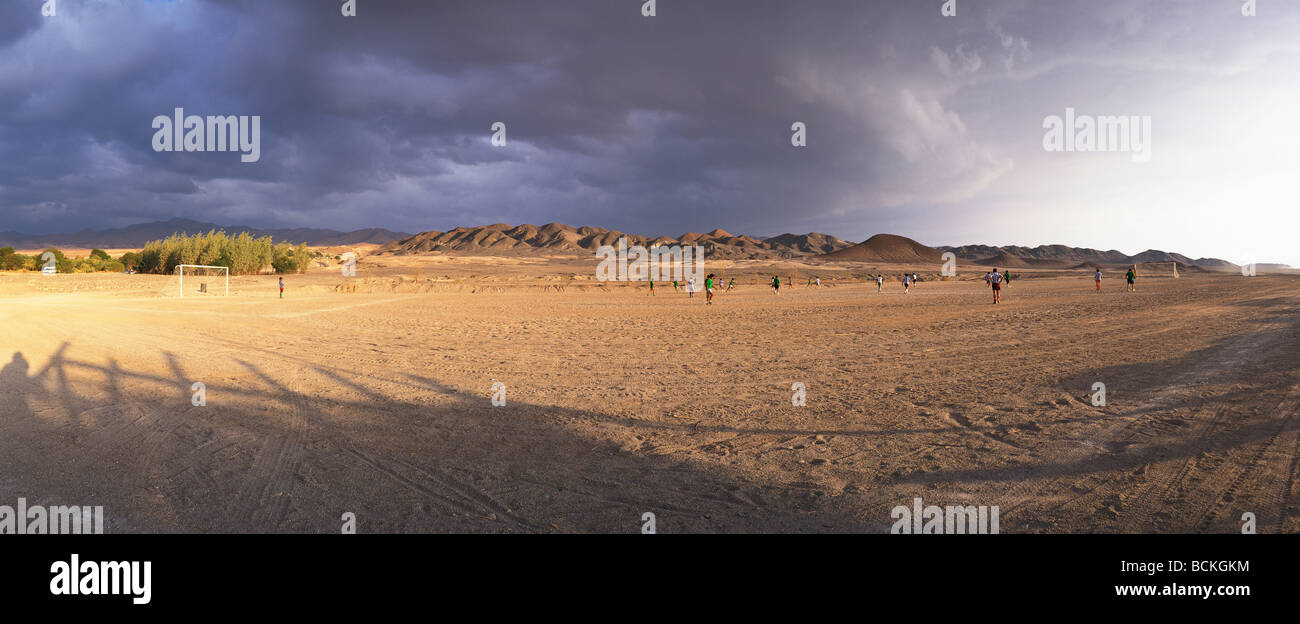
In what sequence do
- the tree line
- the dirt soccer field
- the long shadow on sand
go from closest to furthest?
the long shadow on sand
the dirt soccer field
the tree line

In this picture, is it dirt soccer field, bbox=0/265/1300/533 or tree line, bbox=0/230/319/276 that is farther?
tree line, bbox=0/230/319/276

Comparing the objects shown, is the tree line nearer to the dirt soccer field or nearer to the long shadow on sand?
the dirt soccer field

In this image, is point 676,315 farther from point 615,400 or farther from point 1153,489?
point 1153,489

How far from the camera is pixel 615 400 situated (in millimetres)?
8680

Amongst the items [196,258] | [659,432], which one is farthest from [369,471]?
[196,258]

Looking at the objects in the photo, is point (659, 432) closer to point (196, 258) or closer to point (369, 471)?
point (369, 471)

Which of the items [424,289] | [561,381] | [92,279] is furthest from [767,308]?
[92,279]

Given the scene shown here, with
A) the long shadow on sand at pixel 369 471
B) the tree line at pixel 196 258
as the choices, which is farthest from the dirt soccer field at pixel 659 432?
the tree line at pixel 196 258

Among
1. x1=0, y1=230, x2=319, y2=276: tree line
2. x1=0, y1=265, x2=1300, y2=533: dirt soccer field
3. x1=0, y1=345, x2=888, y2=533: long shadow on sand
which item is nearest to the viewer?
x1=0, y1=345, x2=888, y2=533: long shadow on sand

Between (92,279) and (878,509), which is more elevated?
(92,279)

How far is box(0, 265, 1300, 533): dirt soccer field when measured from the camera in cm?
465

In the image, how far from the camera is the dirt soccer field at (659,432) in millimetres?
4648

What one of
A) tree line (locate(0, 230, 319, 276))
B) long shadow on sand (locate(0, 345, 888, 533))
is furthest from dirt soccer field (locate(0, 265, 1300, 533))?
tree line (locate(0, 230, 319, 276))
